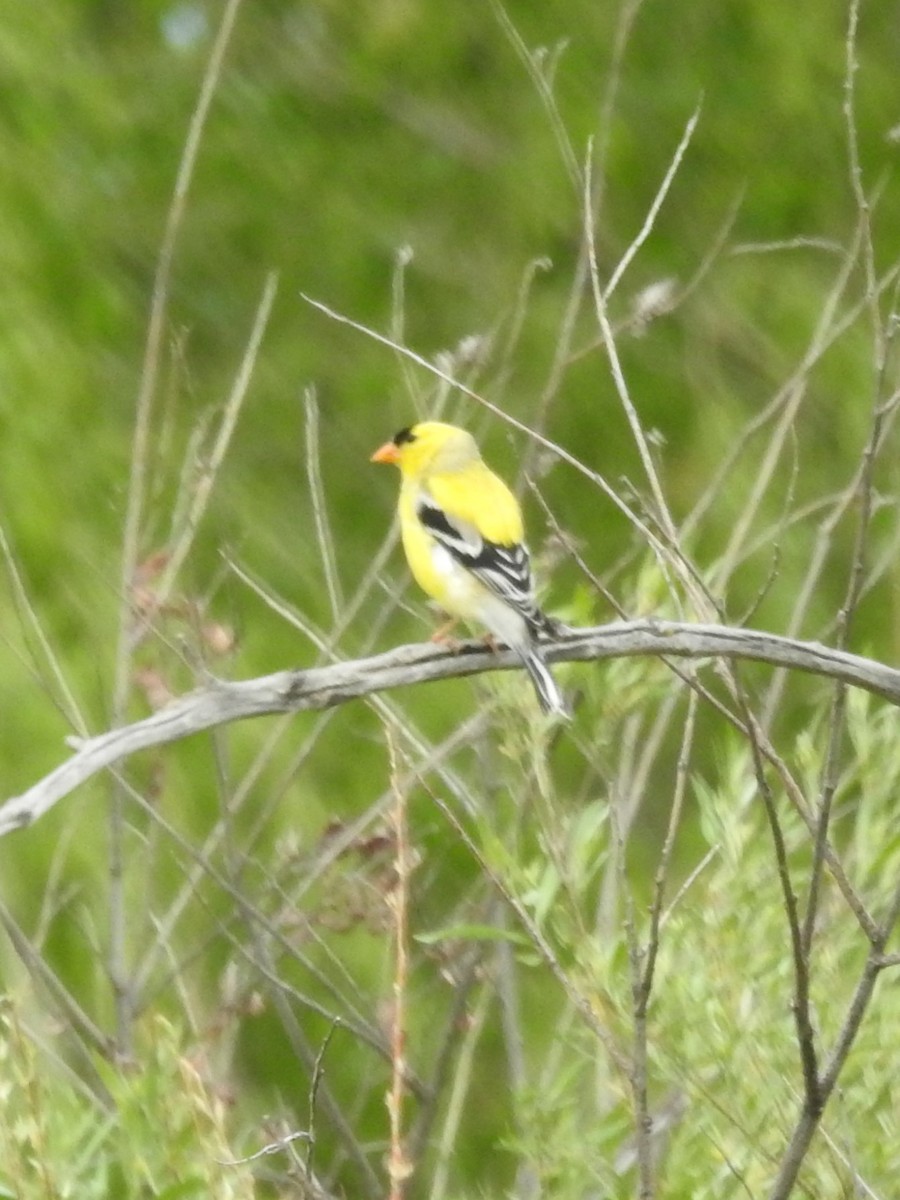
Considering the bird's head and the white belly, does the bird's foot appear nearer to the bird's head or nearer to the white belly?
the white belly

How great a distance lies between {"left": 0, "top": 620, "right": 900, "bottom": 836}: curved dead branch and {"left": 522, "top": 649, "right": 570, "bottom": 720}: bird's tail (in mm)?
223

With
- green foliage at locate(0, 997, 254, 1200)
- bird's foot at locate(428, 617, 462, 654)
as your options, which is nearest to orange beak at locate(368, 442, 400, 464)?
bird's foot at locate(428, 617, 462, 654)

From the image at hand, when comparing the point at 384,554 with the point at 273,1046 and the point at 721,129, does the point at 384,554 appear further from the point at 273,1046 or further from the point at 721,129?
the point at 721,129

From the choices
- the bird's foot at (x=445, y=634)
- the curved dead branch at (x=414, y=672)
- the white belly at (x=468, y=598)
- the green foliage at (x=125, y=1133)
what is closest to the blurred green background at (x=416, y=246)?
the bird's foot at (x=445, y=634)

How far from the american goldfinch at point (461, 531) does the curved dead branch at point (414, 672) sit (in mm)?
681

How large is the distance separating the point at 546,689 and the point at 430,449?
44.2 inches

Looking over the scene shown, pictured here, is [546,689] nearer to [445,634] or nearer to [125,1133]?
[125,1133]

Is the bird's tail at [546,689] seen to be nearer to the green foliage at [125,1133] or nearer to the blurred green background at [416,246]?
the green foliage at [125,1133]

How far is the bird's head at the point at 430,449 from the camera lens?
3.40 metres

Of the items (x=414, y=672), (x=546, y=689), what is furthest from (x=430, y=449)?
(x=414, y=672)

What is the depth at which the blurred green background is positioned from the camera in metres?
3.96

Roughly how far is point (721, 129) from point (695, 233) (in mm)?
235

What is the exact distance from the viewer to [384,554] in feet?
10.3

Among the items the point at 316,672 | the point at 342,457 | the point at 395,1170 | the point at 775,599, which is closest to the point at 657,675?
the point at 316,672
